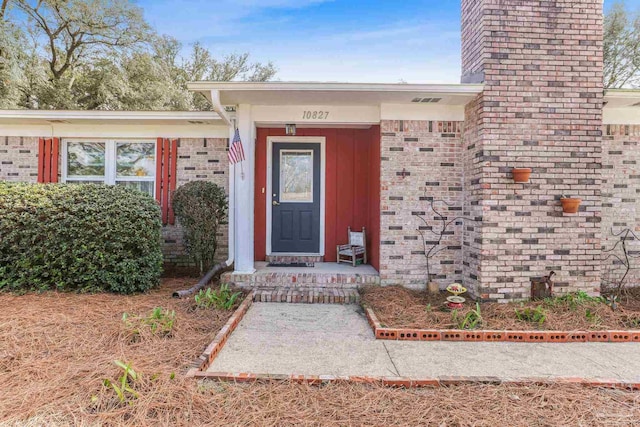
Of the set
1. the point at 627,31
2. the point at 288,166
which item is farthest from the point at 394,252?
the point at 627,31

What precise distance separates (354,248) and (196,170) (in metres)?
2.82

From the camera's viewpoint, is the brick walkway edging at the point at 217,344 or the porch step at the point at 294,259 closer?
the brick walkway edging at the point at 217,344

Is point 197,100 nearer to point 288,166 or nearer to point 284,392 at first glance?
point 288,166

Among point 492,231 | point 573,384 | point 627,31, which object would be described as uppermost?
point 627,31

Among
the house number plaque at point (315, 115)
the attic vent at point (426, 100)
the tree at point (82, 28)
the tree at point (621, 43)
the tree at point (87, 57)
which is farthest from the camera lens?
the tree at point (621, 43)

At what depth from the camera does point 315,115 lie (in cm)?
491

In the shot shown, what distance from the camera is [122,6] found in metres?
12.0

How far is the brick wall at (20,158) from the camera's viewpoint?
19.0ft

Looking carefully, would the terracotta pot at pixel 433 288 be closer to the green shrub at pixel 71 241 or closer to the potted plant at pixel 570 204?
the potted plant at pixel 570 204

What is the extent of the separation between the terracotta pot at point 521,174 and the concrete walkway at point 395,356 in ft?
5.91

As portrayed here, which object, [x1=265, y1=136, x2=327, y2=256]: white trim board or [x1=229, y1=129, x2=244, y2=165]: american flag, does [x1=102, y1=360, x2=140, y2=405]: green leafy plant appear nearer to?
[x1=229, y1=129, x2=244, y2=165]: american flag

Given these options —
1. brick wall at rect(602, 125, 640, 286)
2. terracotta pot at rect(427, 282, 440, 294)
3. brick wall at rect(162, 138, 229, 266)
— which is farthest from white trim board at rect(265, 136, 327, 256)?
brick wall at rect(602, 125, 640, 286)

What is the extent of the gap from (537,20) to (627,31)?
12048 millimetres

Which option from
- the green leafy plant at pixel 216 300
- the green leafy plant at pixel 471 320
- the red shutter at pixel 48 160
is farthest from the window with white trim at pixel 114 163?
the green leafy plant at pixel 471 320
